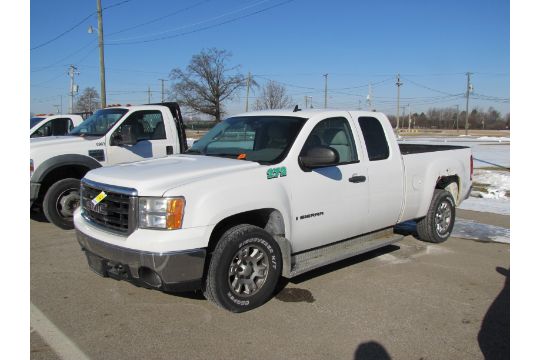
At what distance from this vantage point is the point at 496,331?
4.04 meters

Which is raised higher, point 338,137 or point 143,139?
point 143,139

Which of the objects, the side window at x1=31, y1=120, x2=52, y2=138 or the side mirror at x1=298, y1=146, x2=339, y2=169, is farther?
the side window at x1=31, y1=120, x2=52, y2=138

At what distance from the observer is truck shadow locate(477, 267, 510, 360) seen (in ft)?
12.0

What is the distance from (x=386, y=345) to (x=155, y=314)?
2086 mm

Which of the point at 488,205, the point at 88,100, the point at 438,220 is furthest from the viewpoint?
the point at 88,100

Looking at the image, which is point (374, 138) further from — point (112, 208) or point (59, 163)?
point (59, 163)

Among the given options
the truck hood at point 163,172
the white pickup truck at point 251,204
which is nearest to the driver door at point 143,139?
the white pickup truck at point 251,204

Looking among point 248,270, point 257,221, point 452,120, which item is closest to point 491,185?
point 257,221

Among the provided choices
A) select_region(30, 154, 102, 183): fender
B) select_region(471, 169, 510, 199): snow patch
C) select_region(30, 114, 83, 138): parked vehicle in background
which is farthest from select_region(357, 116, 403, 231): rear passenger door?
select_region(30, 114, 83, 138): parked vehicle in background

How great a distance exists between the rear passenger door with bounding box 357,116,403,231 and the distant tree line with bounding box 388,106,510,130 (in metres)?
113

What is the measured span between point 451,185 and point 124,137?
18.0 feet

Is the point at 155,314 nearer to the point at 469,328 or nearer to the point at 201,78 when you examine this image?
the point at 469,328

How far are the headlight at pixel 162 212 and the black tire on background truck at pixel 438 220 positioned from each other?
4.19 meters

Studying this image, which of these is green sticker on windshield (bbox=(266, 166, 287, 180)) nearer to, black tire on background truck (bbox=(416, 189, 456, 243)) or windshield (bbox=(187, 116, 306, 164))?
windshield (bbox=(187, 116, 306, 164))
